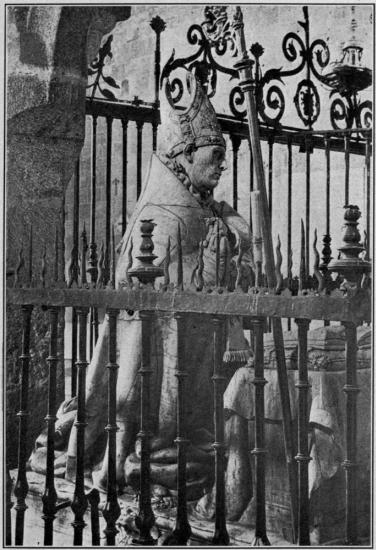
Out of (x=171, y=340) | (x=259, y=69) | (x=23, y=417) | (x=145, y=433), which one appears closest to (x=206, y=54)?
(x=259, y=69)

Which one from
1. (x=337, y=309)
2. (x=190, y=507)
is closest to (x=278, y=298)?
(x=337, y=309)

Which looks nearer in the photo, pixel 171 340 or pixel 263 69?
pixel 171 340

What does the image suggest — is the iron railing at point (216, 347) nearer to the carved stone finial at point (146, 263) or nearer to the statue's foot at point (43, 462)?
the carved stone finial at point (146, 263)

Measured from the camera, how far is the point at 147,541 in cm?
306

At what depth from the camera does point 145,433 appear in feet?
9.78

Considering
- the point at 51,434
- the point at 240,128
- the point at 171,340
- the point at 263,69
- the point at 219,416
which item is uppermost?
the point at 263,69

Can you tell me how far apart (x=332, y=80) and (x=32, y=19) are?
198cm

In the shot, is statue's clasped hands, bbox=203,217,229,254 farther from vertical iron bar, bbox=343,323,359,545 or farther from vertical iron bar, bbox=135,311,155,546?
vertical iron bar, bbox=343,323,359,545

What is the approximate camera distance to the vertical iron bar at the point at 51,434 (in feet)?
11.0

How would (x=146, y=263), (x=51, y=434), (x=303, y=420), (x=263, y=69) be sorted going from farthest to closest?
1. (x=263, y=69)
2. (x=51, y=434)
3. (x=146, y=263)
4. (x=303, y=420)

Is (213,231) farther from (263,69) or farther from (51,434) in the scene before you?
(263,69)

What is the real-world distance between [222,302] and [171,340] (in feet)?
4.54

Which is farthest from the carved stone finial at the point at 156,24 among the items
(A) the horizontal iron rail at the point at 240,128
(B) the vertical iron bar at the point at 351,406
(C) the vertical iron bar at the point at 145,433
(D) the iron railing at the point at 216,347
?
(B) the vertical iron bar at the point at 351,406

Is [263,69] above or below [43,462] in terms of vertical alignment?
above
